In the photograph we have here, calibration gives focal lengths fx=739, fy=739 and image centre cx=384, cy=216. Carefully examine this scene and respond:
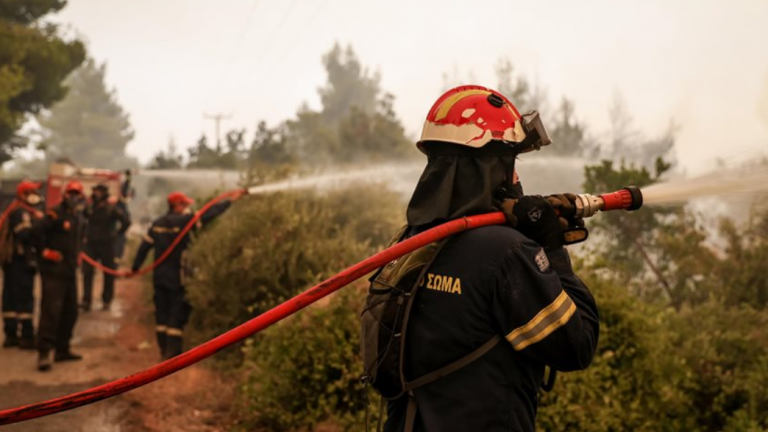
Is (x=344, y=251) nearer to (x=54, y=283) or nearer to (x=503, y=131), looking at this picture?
(x=54, y=283)

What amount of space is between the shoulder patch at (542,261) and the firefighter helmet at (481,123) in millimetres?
417

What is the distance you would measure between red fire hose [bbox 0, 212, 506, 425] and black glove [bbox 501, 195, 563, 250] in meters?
0.05

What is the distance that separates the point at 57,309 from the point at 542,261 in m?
7.29

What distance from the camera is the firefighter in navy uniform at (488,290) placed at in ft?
7.79

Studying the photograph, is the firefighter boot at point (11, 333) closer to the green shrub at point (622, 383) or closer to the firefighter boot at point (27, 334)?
the firefighter boot at point (27, 334)

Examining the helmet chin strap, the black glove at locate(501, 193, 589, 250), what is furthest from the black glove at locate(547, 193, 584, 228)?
the helmet chin strap

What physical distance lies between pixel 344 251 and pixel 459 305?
5.72m

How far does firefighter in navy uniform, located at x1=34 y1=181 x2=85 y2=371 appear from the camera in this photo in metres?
8.21

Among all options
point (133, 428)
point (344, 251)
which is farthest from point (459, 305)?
point (344, 251)

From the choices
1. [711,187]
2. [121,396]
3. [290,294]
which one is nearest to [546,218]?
[711,187]

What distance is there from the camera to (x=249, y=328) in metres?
2.51

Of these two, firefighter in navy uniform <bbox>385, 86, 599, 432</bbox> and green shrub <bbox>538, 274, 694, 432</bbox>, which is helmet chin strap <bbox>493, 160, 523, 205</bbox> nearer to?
firefighter in navy uniform <bbox>385, 86, 599, 432</bbox>

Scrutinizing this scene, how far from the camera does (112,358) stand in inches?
352

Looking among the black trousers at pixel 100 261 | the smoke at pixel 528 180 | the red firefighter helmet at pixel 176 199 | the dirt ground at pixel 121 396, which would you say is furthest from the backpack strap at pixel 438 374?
the black trousers at pixel 100 261
